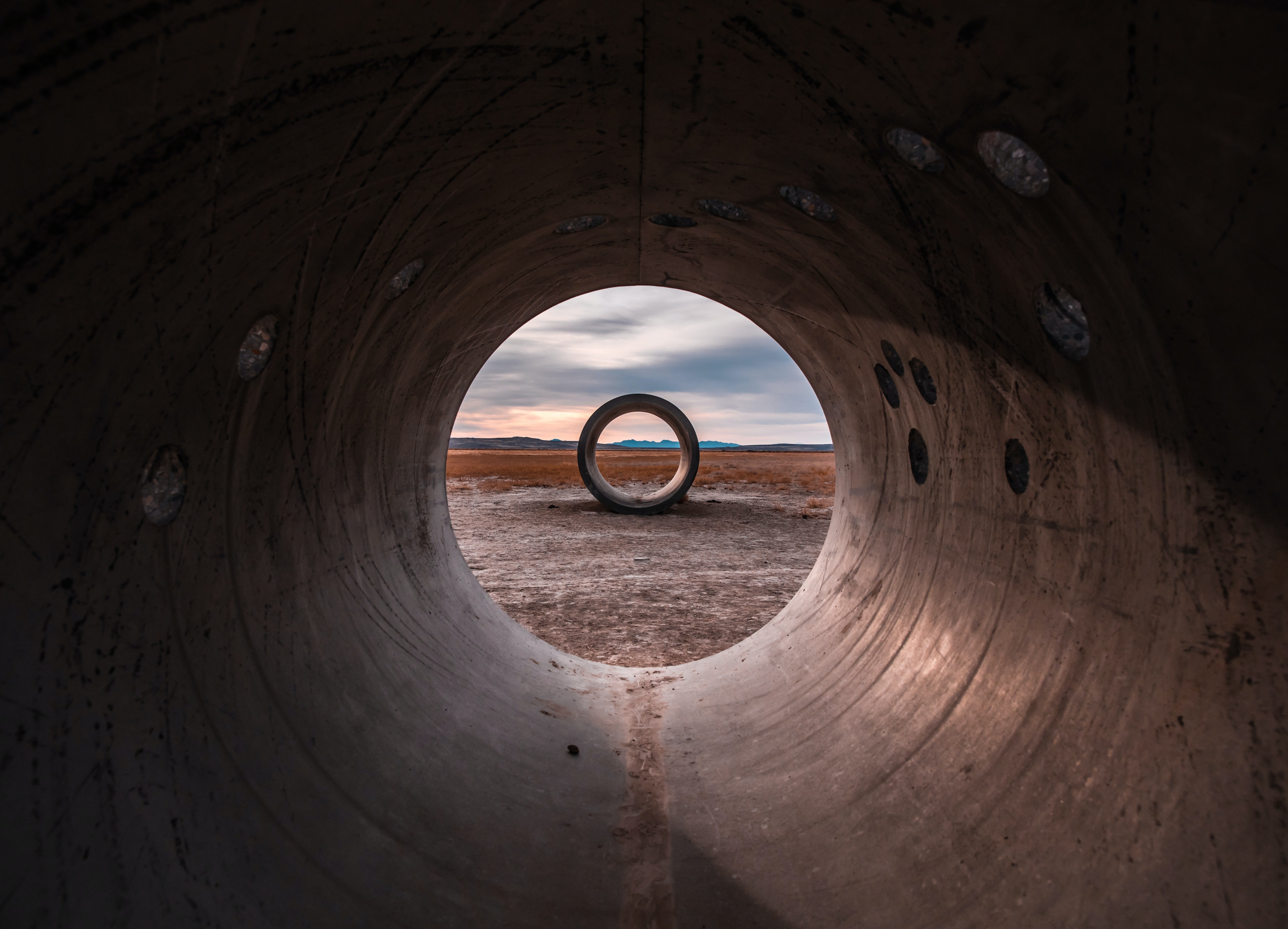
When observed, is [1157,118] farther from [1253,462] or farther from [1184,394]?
[1253,462]

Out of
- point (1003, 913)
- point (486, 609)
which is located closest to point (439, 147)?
point (1003, 913)

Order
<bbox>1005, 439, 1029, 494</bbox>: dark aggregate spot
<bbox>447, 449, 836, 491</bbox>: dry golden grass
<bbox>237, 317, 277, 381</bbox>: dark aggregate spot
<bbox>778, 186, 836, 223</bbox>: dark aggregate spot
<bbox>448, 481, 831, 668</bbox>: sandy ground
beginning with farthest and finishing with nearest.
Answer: <bbox>447, 449, 836, 491</bbox>: dry golden grass → <bbox>448, 481, 831, 668</bbox>: sandy ground → <bbox>778, 186, 836, 223</bbox>: dark aggregate spot → <bbox>1005, 439, 1029, 494</bbox>: dark aggregate spot → <bbox>237, 317, 277, 381</bbox>: dark aggregate spot

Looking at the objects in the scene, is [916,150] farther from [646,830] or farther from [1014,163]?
[646,830]

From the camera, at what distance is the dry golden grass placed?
2439cm

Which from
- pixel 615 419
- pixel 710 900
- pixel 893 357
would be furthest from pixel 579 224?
pixel 615 419

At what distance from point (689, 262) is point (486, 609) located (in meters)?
2.89

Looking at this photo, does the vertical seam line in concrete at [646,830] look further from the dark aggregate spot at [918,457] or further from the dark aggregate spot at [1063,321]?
the dark aggregate spot at [1063,321]

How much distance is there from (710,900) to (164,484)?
2.31 m

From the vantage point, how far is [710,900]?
2.44 metres

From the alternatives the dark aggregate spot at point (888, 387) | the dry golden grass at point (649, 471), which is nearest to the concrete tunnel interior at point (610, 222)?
the dark aggregate spot at point (888, 387)

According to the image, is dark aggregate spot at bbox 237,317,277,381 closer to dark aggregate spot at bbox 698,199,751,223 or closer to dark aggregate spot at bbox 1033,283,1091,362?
dark aggregate spot at bbox 698,199,751,223

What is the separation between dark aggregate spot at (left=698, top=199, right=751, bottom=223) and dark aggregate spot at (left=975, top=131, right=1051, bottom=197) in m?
1.39

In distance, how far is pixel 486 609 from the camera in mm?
4898

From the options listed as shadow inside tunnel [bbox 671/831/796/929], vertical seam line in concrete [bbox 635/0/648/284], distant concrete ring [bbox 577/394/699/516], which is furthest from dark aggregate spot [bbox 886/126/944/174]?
distant concrete ring [bbox 577/394/699/516]
